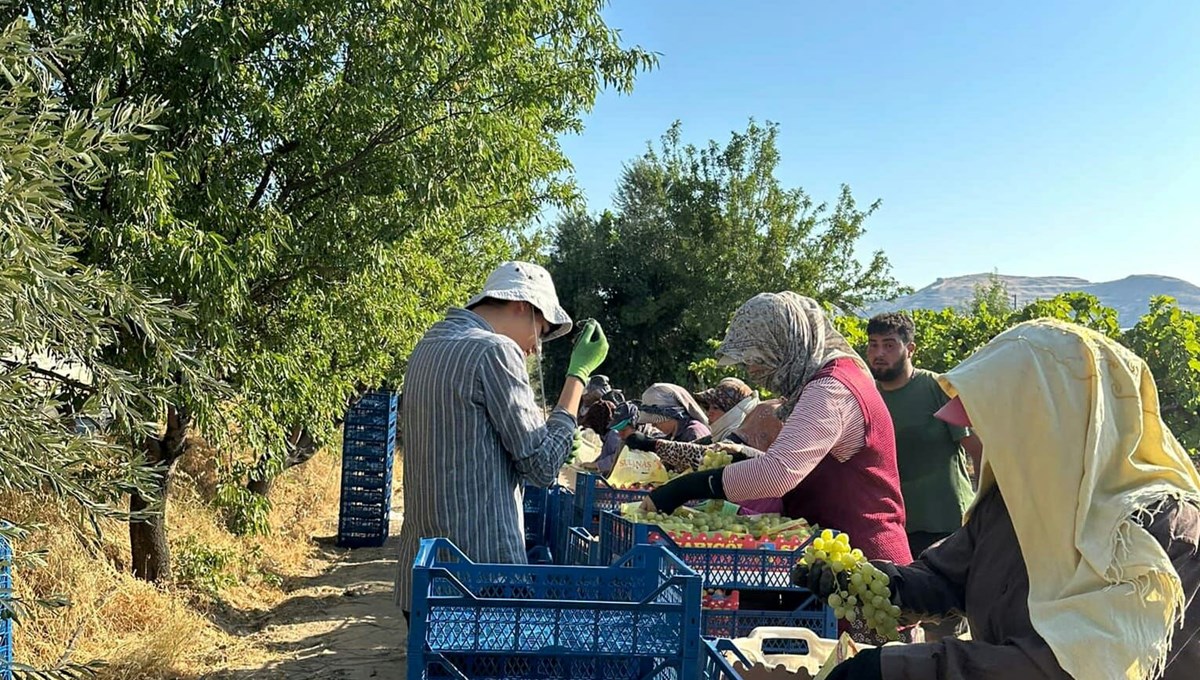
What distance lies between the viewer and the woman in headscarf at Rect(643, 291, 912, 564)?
125 inches

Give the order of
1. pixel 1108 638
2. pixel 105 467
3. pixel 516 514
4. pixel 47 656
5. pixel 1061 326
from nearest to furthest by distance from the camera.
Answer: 1. pixel 1108 638
2. pixel 1061 326
3. pixel 516 514
4. pixel 47 656
5. pixel 105 467

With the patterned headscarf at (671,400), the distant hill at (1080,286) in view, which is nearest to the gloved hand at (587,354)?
the patterned headscarf at (671,400)

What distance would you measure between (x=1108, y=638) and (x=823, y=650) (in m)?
0.92

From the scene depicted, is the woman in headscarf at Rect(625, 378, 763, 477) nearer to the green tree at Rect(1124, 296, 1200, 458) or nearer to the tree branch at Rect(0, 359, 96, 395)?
the tree branch at Rect(0, 359, 96, 395)

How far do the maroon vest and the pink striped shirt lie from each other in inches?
1.9

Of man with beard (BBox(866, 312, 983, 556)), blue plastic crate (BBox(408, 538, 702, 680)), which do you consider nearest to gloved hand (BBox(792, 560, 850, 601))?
blue plastic crate (BBox(408, 538, 702, 680))

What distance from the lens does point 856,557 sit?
2.48m

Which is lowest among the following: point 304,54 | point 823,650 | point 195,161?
point 823,650

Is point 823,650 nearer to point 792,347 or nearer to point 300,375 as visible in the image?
point 792,347

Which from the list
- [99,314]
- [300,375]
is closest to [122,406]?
[99,314]

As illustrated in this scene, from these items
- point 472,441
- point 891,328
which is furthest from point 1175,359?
point 472,441

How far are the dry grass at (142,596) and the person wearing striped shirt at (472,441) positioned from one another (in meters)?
2.26

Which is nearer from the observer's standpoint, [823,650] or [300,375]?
[823,650]

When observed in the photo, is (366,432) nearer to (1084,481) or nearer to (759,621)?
(759,621)
